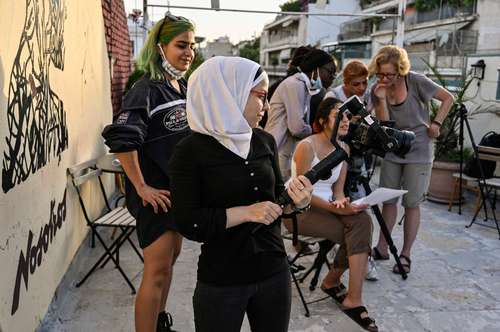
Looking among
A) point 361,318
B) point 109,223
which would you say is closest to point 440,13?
point 361,318

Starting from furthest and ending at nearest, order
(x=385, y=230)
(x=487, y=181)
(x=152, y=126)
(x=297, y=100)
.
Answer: (x=487, y=181), (x=297, y=100), (x=385, y=230), (x=152, y=126)

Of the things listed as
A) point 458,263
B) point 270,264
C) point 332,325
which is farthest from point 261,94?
point 458,263

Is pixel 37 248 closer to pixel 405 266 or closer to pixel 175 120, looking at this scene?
pixel 175 120

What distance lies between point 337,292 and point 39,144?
2.14 meters

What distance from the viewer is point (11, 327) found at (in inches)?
82.4

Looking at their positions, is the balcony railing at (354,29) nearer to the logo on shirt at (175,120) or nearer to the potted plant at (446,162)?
the potted plant at (446,162)

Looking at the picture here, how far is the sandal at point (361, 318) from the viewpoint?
290cm

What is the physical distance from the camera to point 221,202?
163 cm

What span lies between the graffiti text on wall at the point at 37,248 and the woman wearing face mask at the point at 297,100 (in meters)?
1.72

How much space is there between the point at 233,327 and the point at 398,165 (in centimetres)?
258

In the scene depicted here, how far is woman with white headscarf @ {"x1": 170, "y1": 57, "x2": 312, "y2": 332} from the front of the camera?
61.0 inches

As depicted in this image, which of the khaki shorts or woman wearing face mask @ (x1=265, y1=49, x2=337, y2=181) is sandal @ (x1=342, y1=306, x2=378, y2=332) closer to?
the khaki shorts

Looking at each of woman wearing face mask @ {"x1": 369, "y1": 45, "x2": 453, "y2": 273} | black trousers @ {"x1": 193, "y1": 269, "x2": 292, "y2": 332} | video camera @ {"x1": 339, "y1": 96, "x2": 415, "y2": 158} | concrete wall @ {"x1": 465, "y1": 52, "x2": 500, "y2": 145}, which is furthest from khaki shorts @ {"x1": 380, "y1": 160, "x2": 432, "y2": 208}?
concrete wall @ {"x1": 465, "y1": 52, "x2": 500, "y2": 145}

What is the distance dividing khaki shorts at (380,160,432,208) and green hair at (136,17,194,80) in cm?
224
